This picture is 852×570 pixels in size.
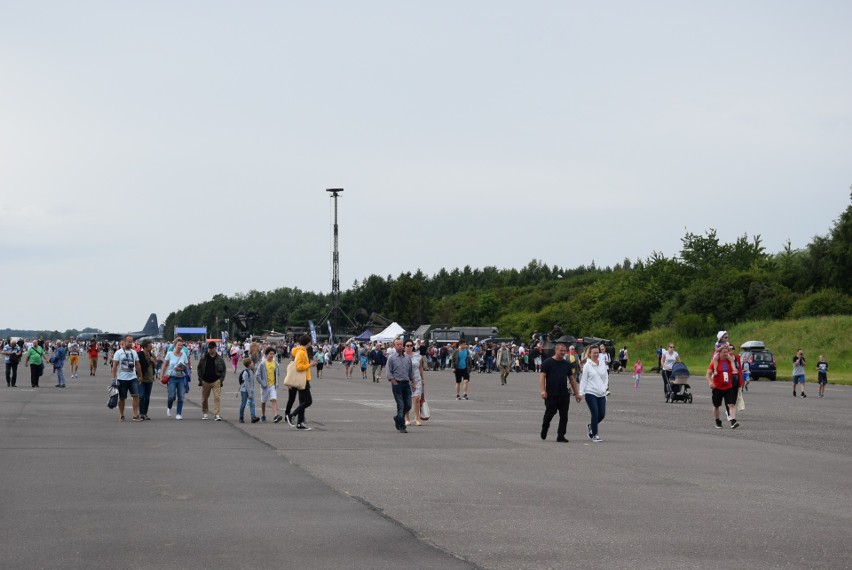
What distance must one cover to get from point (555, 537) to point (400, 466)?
19.1 ft

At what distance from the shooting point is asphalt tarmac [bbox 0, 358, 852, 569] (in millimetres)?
8789

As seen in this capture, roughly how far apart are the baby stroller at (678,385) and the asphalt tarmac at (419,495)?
29.0ft

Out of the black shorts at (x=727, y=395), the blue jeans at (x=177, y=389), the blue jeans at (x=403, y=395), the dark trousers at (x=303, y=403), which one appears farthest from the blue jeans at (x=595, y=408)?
the blue jeans at (x=177, y=389)

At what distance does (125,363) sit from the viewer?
22.9 m

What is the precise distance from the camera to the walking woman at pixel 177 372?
78.4 feet

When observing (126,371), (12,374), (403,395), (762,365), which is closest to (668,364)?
(403,395)

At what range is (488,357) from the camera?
67500 mm

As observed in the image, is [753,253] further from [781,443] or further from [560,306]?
[781,443]

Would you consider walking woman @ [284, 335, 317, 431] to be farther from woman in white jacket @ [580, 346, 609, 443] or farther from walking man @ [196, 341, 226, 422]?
woman in white jacket @ [580, 346, 609, 443]

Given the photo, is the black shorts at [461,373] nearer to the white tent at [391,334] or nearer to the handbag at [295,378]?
the handbag at [295,378]

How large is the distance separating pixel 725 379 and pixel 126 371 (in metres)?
11.6

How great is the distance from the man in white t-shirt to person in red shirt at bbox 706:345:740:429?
11108 millimetres

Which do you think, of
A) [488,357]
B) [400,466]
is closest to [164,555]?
[400,466]

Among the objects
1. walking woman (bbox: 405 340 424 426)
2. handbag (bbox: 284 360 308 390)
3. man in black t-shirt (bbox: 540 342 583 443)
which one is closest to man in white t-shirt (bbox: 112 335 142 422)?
handbag (bbox: 284 360 308 390)
